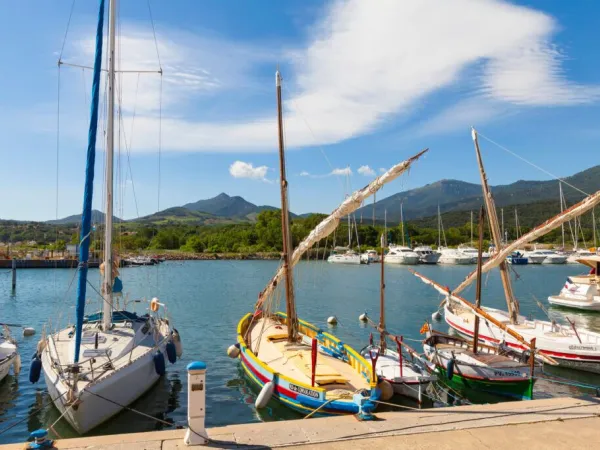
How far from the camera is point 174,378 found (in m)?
22.7

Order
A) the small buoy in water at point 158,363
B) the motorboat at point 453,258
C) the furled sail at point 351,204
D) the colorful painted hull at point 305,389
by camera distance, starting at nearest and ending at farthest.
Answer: the colorful painted hull at point 305,389, the furled sail at point 351,204, the small buoy in water at point 158,363, the motorboat at point 453,258

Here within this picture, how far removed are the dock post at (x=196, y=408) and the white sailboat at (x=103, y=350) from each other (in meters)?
5.98

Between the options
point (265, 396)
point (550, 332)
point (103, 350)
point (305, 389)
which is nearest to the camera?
point (305, 389)

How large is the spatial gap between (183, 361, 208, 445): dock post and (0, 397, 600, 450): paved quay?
0.74 ft

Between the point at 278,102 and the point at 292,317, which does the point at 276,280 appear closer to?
the point at 292,317

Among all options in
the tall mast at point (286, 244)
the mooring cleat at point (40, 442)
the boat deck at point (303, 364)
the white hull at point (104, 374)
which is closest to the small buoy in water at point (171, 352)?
the white hull at point (104, 374)

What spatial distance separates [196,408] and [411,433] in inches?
184

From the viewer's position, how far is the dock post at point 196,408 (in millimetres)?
9672

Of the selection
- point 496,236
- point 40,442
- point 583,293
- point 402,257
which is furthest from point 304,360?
point 402,257

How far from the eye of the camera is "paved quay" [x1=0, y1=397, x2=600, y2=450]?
9.64 m

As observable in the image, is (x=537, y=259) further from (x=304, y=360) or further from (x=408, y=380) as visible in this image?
(x=304, y=360)

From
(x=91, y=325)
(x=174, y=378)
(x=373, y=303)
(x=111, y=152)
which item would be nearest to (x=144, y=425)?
(x=174, y=378)

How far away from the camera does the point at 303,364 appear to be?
18094mm

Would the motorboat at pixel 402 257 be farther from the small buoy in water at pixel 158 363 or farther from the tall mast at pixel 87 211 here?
the tall mast at pixel 87 211
